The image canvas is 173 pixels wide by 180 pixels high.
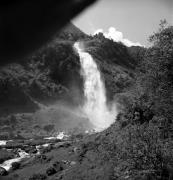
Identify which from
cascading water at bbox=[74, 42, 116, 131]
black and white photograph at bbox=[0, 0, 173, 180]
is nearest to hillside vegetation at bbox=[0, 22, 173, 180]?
black and white photograph at bbox=[0, 0, 173, 180]

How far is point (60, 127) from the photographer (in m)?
77.8

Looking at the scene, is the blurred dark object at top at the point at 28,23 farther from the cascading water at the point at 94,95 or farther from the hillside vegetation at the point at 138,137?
the cascading water at the point at 94,95

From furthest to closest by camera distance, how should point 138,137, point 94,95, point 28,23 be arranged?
1. point 94,95
2. point 138,137
3. point 28,23

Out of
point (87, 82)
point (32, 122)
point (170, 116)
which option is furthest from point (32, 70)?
point (170, 116)

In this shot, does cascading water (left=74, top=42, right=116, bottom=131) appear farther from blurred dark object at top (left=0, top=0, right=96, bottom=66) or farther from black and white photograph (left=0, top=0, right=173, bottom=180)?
blurred dark object at top (left=0, top=0, right=96, bottom=66)

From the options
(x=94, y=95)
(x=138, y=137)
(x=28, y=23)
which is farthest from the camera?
(x=94, y=95)

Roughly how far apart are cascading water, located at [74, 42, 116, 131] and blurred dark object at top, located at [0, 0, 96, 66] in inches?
3544

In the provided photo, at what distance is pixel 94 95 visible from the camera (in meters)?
96.6

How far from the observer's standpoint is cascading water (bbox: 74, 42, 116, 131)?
93688 millimetres

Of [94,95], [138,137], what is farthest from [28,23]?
[94,95]

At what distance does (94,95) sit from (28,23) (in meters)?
95.1

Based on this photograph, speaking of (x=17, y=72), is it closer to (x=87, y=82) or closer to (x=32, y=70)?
(x=32, y=70)

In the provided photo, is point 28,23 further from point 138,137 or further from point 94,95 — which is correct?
point 94,95

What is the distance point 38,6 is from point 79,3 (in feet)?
1.12
